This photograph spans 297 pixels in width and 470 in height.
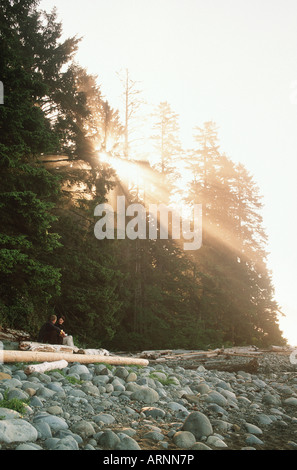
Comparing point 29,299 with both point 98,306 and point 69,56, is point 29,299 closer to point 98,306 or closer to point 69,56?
point 98,306

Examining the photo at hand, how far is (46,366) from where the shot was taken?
21.2 feet

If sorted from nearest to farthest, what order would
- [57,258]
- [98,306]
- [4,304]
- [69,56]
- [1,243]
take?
[1,243] → [4,304] → [57,258] → [98,306] → [69,56]

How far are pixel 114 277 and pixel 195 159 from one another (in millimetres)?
16553

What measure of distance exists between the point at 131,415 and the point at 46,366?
2489 millimetres

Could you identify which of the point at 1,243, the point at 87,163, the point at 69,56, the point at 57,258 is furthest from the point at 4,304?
the point at 69,56

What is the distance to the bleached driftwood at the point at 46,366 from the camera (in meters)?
5.98

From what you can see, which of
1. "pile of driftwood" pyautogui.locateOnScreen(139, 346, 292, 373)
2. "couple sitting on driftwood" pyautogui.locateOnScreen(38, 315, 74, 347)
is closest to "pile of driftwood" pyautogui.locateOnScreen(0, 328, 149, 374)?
"couple sitting on driftwood" pyautogui.locateOnScreen(38, 315, 74, 347)

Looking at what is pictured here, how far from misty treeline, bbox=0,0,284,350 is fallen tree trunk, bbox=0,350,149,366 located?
2772mm

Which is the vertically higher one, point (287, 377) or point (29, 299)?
point (29, 299)

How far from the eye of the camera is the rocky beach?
140 inches

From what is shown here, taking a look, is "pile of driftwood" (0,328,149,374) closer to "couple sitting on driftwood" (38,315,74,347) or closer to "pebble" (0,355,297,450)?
"pebble" (0,355,297,450)

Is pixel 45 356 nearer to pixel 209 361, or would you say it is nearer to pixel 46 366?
pixel 46 366

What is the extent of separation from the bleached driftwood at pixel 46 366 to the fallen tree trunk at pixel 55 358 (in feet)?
0.75

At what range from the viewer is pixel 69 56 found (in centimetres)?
1747
